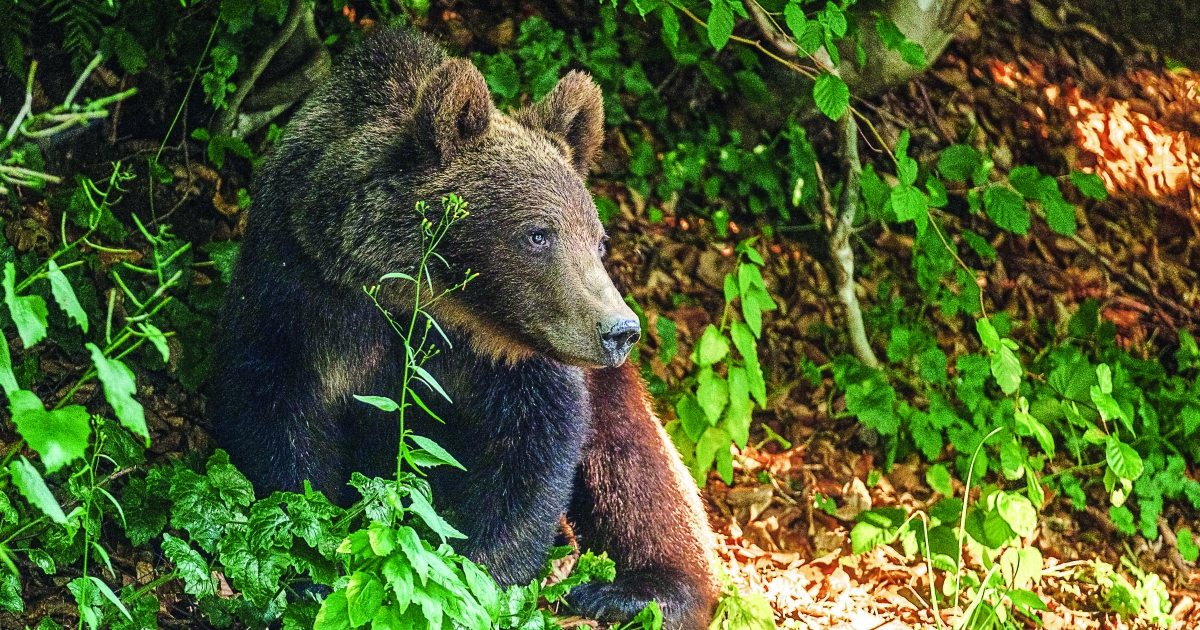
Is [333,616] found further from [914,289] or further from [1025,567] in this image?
[914,289]

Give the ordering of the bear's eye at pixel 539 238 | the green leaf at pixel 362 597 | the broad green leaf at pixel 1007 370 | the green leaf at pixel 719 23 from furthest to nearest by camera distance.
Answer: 1. the broad green leaf at pixel 1007 370
2. the green leaf at pixel 719 23
3. the bear's eye at pixel 539 238
4. the green leaf at pixel 362 597

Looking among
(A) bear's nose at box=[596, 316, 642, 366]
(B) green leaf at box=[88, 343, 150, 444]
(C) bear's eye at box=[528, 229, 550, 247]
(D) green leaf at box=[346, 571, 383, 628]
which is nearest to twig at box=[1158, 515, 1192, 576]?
(A) bear's nose at box=[596, 316, 642, 366]

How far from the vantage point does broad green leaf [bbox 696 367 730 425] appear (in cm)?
515

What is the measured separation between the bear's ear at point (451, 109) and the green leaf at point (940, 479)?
317 centimetres

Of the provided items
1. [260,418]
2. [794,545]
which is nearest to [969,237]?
[794,545]

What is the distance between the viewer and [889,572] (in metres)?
5.46

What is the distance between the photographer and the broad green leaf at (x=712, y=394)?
Result: 5148mm

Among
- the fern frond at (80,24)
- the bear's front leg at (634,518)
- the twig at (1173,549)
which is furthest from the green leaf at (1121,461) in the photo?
the fern frond at (80,24)

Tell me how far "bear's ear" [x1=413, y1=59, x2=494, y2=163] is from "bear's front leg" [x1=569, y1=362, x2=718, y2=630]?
1.14m

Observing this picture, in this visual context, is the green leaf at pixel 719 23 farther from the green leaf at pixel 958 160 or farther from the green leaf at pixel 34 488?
the green leaf at pixel 34 488

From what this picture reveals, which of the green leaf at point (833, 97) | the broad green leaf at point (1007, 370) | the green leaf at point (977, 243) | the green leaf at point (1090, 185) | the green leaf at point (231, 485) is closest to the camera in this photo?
the green leaf at point (231, 485)

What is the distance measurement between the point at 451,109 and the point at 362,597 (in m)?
1.70

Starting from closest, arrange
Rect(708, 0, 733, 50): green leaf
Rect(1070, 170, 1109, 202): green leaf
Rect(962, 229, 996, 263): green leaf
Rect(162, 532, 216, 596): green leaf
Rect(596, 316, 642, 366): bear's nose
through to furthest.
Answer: Rect(162, 532, 216, 596): green leaf, Rect(596, 316, 642, 366): bear's nose, Rect(708, 0, 733, 50): green leaf, Rect(1070, 170, 1109, 202): green leaf, Rect(962, 229, 996, 263): green leaf

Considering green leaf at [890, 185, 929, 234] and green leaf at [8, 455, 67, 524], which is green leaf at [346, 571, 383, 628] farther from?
green leaf at [890, 185, 929, 234]
